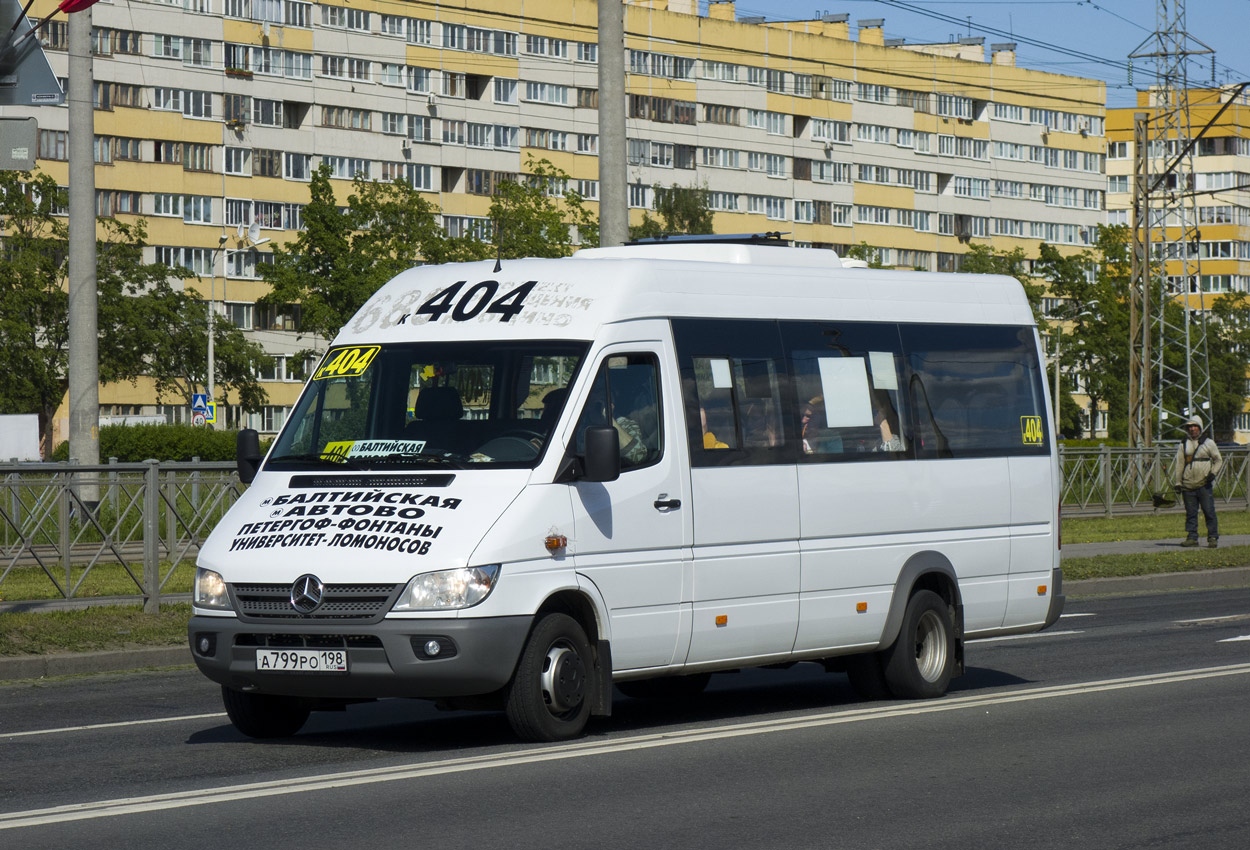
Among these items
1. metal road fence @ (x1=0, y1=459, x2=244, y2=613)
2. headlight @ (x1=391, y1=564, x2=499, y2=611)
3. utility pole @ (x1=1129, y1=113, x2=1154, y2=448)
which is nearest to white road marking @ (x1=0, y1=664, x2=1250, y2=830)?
headlight @ (x1=391, y1=564, x2=499, y2=611)

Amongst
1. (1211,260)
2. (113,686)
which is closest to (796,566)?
(113,686)

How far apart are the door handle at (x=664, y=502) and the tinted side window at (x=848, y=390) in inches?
50.8

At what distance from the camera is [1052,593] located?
13586 millimetres

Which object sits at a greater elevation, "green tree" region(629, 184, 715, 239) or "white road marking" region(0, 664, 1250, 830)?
"green tree" region(629, 184, 715, 239)

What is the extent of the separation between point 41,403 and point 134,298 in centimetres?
470

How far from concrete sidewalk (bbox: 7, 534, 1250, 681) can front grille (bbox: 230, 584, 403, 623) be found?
5.43m

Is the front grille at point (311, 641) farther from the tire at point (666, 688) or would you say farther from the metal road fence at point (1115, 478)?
the metal road fence at point (1115, 478)

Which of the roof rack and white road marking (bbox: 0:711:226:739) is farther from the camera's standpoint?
the roof rack

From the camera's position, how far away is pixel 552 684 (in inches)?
401

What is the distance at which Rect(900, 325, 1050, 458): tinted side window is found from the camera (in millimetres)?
13000

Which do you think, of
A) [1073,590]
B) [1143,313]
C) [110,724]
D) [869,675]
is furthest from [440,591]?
[1143,313]

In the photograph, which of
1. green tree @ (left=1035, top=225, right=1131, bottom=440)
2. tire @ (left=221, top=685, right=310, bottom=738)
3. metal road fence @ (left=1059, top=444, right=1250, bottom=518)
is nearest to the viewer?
tire @ (left=221, top=685, right=310, bottom=738)

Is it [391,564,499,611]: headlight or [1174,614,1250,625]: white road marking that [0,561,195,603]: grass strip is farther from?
[1174,614,1250,625]: white road marking

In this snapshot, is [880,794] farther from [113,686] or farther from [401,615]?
[113,686]
